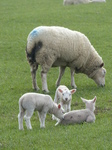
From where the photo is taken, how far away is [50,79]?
15.1 m

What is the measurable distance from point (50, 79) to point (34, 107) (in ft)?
19.3

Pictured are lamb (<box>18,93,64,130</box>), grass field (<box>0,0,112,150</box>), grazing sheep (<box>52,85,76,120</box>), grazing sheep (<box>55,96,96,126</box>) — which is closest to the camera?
grass field (<box>0,0,112,150</box>)

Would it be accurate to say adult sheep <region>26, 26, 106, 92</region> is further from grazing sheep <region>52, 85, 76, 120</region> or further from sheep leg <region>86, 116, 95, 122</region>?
sheep leg <region>86, 116, 95, 122</region>

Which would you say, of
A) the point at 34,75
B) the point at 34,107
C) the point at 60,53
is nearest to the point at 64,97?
the point at 34,107

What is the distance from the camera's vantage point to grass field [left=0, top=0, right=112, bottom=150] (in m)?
8.64

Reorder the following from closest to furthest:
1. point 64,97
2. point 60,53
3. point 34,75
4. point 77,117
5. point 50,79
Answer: point 77,117, point 64,97, point 60,53, point 34,75, point 50,79

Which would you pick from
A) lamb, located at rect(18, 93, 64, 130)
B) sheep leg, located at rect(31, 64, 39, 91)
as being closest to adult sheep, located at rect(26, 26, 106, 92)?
sheep leg, located at rect(31, 64, 39, 91)

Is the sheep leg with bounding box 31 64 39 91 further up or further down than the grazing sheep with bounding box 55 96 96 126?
further down

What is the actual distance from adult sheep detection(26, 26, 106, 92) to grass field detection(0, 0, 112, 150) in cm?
41

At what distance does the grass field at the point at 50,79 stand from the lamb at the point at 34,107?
0.23 m

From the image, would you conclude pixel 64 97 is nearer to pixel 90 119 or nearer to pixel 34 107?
pixel 90 119

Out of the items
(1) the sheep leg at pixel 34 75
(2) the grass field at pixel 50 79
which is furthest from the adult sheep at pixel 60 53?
(2) the grass field at pixel 50 79

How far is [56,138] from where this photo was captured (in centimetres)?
872

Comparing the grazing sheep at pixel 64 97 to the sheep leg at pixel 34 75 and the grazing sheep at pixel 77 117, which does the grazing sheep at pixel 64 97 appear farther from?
the sheep leg at pixel 34 75
